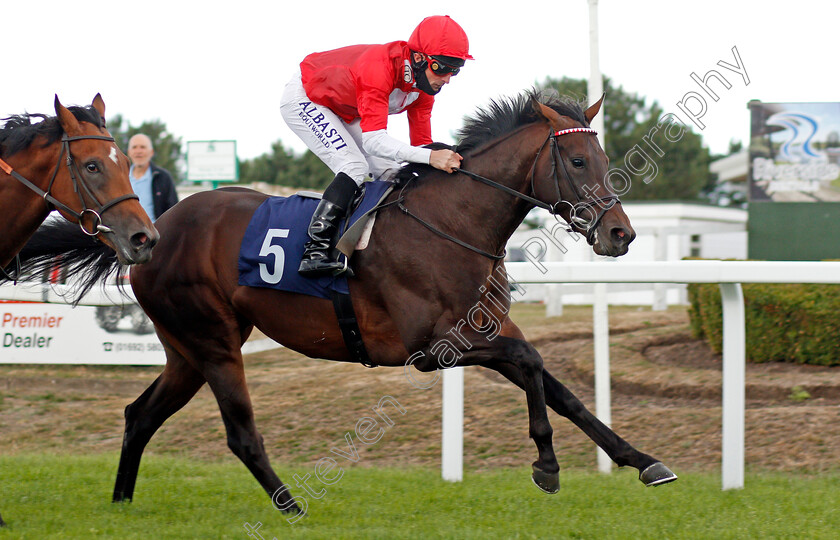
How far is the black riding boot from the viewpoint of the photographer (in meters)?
3.93

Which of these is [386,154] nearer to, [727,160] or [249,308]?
[249,308]

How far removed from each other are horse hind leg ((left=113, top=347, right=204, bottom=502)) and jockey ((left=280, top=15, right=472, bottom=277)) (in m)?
1.07

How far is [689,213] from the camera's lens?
665 inches

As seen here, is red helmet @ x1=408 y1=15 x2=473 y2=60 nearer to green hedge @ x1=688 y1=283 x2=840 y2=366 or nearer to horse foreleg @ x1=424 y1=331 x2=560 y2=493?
horse foreleg @ x1=424 y1=331 x2=560 y2=493

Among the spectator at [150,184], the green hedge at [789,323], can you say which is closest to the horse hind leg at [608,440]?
the green hedge at [789,323]

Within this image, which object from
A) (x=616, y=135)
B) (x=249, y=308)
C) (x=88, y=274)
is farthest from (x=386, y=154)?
(x=616, y=135)

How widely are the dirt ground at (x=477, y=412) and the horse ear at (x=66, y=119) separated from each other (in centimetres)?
246

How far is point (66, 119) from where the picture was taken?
3.80m

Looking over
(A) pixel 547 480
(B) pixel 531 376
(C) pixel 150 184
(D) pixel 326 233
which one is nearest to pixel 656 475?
(A) pixel 547 480

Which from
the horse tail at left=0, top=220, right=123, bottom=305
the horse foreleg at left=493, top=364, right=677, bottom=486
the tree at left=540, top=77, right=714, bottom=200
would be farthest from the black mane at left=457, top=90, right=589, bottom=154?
the tree at left=540, top=77, right=714, bottom=200

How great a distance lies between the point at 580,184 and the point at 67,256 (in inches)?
110

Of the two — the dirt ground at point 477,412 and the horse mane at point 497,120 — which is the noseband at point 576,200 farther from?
the dirt ground at point 477,412

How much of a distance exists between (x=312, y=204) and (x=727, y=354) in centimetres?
219

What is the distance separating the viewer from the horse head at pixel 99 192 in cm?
367
